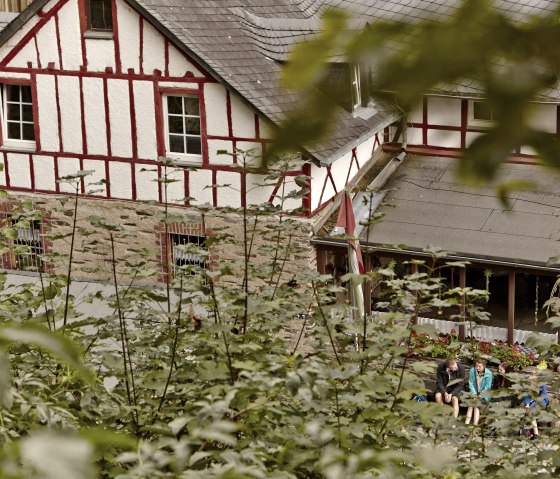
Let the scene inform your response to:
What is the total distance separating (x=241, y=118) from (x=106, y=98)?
67.5 inches

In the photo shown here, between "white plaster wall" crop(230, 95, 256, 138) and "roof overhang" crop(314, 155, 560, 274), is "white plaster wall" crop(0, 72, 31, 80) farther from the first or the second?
"roof overhang" crop(314, 155, 560, 274)

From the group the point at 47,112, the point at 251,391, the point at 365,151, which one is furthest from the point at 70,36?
the point at 251,391

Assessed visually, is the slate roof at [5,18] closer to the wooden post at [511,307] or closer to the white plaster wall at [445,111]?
the wooden post at [511,307]

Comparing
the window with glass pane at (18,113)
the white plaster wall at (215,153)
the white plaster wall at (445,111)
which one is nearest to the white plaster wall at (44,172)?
the window with glass pane at (18,113)

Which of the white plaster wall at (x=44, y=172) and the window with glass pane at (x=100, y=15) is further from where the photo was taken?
the white plaster wall at (x=44, y=172)

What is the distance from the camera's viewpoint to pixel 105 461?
3.44 m

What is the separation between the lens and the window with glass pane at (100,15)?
41.2ft

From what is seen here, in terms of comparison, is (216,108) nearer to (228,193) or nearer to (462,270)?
(228,193)

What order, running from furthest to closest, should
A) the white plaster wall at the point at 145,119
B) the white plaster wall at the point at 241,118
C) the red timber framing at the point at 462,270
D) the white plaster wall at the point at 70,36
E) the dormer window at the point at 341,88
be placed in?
1. the white plaster wall at the point at 145,119
2. the white plaster wall at the point at 70,36
3. the red timber framing at the point at 462,270
4. the white plaster wall at the point at 241,118
5. the dormer window at the point at 341,88

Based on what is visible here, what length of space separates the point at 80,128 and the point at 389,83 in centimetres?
1228

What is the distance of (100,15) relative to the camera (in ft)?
41.4

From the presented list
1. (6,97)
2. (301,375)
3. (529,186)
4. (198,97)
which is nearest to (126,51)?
(198,97)

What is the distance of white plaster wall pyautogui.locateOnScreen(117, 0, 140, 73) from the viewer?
488 inches

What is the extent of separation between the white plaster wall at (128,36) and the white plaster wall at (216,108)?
2.87ft
